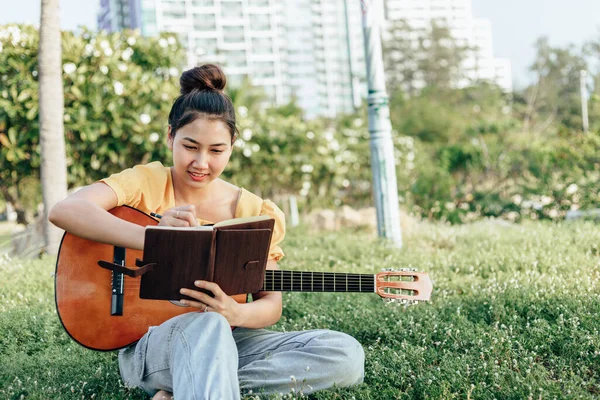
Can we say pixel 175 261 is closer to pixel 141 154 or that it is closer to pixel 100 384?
pixel 100 384

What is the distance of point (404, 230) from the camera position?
718 centimetres

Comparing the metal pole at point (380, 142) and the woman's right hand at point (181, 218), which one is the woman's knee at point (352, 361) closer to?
the woman's right hand at point (181, 218)

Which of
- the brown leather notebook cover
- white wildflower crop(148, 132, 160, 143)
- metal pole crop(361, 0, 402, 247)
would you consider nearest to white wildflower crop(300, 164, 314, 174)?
white wildflower crop(148, 132, 160, 143)

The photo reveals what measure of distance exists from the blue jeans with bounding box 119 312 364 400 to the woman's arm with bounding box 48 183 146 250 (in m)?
0.37

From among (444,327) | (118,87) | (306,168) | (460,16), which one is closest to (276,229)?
(444,327)

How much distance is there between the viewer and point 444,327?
356 centimetres

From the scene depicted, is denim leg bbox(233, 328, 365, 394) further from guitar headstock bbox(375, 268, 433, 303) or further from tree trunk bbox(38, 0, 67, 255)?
tree trunk bbox(38, 0, 67, 255)

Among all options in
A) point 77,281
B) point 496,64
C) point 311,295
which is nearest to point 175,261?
point 77,281

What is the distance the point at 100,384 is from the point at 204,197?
989mm

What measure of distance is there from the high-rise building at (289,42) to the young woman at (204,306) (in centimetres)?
7797

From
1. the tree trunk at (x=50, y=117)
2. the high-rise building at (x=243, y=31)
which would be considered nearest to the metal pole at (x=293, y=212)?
the tree trunk at (x=50, y=117)

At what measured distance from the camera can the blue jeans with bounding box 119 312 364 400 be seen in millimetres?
2367

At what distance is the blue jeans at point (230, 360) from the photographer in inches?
93.2

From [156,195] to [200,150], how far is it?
1.01 feet
